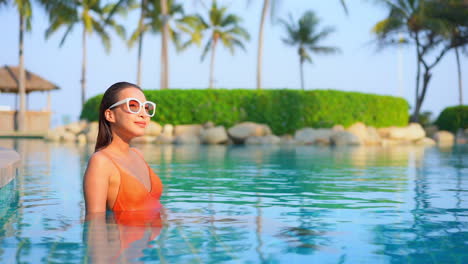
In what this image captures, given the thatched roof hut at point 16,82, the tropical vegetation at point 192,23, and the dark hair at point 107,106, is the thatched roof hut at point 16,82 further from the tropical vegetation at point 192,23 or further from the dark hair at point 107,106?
the dark hair at point 107,106

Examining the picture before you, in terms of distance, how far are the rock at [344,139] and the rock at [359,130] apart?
6.73 ft

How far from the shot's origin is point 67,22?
4306 centimetres

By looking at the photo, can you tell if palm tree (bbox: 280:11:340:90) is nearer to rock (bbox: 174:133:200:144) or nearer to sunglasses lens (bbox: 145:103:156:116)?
rock (bbox: 174:133:200:144)

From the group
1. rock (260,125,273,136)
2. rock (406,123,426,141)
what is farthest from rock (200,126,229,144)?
rock (406,123,426,141)

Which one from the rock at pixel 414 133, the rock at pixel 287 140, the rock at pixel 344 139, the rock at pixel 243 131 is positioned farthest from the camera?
the rock at pixel 414 133

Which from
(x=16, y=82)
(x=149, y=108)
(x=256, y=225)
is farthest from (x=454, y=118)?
(x=149, y=108)

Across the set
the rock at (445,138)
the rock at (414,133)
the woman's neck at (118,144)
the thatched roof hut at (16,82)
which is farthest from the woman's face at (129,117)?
the thatched roof hut at (16,82)

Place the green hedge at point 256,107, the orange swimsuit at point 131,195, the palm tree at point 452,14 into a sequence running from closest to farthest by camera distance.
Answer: the orange swimsuit at point 131,195
the green hedge at point 256,107
the palm tree at point 452,14

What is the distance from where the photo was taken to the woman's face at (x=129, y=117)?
168 inches

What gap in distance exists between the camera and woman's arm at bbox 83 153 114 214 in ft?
13.4

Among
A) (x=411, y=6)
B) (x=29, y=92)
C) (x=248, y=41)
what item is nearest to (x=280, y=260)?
(x=411, y=6)

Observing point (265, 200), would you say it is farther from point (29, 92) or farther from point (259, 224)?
point (29, 92)

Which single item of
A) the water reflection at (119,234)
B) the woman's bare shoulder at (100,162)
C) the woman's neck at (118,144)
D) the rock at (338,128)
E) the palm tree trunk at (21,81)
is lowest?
the water reflection at (119,234)

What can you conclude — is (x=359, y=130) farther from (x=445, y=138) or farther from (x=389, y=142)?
(x=445, y=138)
